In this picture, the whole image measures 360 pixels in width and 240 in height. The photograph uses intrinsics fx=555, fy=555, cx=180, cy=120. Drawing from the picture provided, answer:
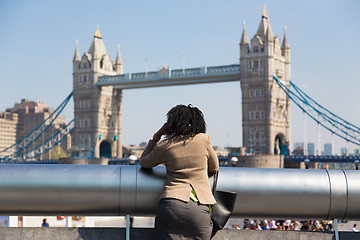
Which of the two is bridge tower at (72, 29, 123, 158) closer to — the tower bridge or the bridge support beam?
the tower bridge

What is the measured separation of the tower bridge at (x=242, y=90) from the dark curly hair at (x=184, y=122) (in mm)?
49034

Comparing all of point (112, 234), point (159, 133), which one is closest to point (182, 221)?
point (112, 234)

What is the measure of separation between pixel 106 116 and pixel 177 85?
38.1 feet

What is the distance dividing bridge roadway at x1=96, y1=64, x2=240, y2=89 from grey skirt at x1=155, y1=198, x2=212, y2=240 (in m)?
51.3

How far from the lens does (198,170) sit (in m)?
2.57

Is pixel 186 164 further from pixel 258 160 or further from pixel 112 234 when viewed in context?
pixel 258 160

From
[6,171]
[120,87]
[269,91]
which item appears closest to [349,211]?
[6,171]

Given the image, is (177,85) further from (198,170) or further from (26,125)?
(26,125)

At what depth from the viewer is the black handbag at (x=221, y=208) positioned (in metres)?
2.54

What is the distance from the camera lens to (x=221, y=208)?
101 inches

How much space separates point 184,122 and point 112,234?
63 cm

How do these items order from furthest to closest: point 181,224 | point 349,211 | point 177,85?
point 177,85 < point 349,211 < point 181,224

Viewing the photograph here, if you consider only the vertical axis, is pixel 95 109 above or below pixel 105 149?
above

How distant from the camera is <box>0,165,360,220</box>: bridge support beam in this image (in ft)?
8.59
